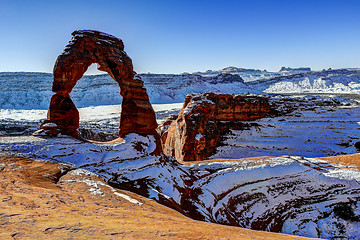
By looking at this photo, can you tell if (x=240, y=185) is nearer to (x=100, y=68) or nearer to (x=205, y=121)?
(x=100, y=68)

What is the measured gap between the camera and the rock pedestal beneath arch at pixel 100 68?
1084cm

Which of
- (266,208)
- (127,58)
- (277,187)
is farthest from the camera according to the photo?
(127,58)

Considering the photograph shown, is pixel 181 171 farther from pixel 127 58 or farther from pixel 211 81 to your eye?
pixel 211 81

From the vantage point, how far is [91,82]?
100625 millimetres

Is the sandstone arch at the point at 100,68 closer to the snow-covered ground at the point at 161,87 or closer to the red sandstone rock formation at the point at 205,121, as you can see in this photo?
the red sandstone rock formation at the point at 205,121

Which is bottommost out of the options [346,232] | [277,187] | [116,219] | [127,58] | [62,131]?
[346,232]

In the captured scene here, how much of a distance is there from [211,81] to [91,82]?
54651 millimetres

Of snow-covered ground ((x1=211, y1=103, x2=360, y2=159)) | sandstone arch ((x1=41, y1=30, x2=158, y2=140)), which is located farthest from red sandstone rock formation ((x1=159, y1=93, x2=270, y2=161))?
sandstone arch ((x1=41, y1=30, x2=158, y2=140))

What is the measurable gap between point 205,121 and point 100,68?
11925mm

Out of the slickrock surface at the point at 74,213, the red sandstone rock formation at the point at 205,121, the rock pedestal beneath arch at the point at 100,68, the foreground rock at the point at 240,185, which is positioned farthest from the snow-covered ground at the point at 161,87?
the slickrock surface at the point at 74,213

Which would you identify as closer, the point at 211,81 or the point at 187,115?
the point at 187,115

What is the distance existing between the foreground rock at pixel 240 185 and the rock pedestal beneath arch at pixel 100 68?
1753mm

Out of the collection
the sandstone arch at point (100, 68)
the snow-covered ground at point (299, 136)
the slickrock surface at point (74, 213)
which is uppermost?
the sandstone arch at point (100, 68)

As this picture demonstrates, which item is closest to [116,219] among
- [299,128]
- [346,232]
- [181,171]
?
[181,171]
